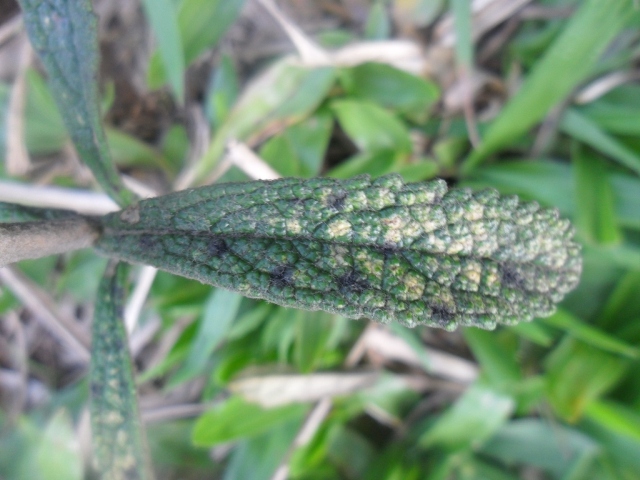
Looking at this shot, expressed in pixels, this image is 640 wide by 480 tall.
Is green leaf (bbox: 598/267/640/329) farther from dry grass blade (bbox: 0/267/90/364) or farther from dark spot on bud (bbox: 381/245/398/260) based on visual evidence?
dry grass blade (bbox: 0/267/90/364)

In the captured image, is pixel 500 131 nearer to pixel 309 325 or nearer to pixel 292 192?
pixel 309 325

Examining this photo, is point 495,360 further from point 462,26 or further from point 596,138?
point 462,26

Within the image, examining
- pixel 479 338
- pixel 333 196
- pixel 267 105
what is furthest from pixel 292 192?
pixel 479 338

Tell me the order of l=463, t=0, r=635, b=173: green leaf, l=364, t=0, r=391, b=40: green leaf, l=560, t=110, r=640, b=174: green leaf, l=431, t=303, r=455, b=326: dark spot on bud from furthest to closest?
l=364, t=0, r=391, b=40: green leaf → l=560, t=110, r=640, b=174: green leaf → l=463, t=0, r=635, b=173: green leaf → l=431, t=303, r=455, b=326: dark spot on bud

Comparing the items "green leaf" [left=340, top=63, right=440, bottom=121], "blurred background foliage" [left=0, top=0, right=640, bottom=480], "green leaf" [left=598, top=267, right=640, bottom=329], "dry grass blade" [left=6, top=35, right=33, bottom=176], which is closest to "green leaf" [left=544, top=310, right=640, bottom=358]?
"blurred background foliage" [left=0, top=0, right=640, bottom=480]

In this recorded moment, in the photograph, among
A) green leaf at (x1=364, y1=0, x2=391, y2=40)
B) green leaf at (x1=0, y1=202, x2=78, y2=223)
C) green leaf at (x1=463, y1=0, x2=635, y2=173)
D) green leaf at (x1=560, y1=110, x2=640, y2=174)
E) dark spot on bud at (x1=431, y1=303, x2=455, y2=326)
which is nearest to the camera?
dark spot on bud at (x1=431, y1=303, x2=455, y2=326)


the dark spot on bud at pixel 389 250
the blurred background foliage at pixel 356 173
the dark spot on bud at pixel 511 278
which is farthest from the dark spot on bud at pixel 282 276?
the blurred background foliage at pixel 356 173
